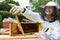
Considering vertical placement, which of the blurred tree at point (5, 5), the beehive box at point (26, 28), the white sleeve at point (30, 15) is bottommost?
the beehive box at point (26, 28)

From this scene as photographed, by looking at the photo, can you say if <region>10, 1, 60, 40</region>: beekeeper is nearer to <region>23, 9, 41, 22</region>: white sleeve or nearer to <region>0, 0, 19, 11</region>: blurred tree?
<region>23, 9, 41, 22</region>: white sleeve

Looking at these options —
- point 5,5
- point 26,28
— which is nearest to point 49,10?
point 26,28

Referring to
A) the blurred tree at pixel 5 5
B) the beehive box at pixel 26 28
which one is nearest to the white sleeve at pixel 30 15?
the beehive box at pixel 26 28

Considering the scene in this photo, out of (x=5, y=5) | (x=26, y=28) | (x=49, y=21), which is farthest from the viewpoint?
(x=5, y=5)

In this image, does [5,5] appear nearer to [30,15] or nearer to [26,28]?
[26,28]

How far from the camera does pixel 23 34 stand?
2.16 meters

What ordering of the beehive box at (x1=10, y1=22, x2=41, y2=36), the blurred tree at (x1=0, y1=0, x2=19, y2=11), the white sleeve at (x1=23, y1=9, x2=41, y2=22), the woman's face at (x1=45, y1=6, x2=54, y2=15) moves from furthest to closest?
1. the blurred tree at (x1=0, y1=0, x2=19, y2=11)
2. the beehive box at (x1=10, y1=22, x2=41, y2=36)
3. the woman's face at (x1=45, y1=6, x2=54, y2=15)
4. the white sleeve at (x1=23, y1=9, x2=41, y2=22)

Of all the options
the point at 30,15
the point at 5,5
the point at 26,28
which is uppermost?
the point at 30,15

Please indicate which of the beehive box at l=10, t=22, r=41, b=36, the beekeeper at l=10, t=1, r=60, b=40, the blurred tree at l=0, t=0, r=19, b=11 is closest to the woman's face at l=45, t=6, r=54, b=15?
the beekeeper at l=10, t=1, r=60, b=40

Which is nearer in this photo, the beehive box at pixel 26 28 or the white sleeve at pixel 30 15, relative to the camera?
the white sleeve at pixel 30 15

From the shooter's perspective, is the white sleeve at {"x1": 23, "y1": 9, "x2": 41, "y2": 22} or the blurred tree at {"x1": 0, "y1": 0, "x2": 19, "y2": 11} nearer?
the white sleeve at {"x1": 23, "y1": 9, "x2": 41, "y2": 22}

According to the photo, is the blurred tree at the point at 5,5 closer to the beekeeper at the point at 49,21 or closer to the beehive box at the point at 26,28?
the beehive box at the point at 26,28

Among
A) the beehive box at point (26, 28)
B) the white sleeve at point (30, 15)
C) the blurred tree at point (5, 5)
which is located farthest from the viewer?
the blurred tree at point (5, 5)

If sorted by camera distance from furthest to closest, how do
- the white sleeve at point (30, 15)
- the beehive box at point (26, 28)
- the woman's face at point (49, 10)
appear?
the beehive box at point (26, 28)
the woman's face at point (49, 10)
the white sleeve at point (30, 15)
